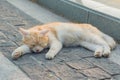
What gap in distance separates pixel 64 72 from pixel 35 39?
27.8 inches

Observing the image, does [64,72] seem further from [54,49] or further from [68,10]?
[68,10]

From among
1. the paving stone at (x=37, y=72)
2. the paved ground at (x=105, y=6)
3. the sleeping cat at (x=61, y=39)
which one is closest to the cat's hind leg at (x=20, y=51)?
the sleeping cat at (x=61, y=39)

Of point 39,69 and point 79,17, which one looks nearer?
point 39,69

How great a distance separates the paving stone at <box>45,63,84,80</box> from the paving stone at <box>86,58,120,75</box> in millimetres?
383

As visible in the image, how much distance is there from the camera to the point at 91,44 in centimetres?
516

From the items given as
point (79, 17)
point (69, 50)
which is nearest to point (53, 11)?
point (79, 17)

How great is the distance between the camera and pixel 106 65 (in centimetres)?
468

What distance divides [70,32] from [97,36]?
38 cm

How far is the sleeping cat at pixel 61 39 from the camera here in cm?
489

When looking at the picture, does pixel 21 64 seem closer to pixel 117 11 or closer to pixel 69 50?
pixel 69 50

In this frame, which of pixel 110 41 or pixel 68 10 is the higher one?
pixel 110 41

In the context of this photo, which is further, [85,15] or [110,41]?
[85,15]

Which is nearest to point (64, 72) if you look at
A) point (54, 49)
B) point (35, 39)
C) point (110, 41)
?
point (54, 49)

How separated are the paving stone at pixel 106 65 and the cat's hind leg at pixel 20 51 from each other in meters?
0.84
